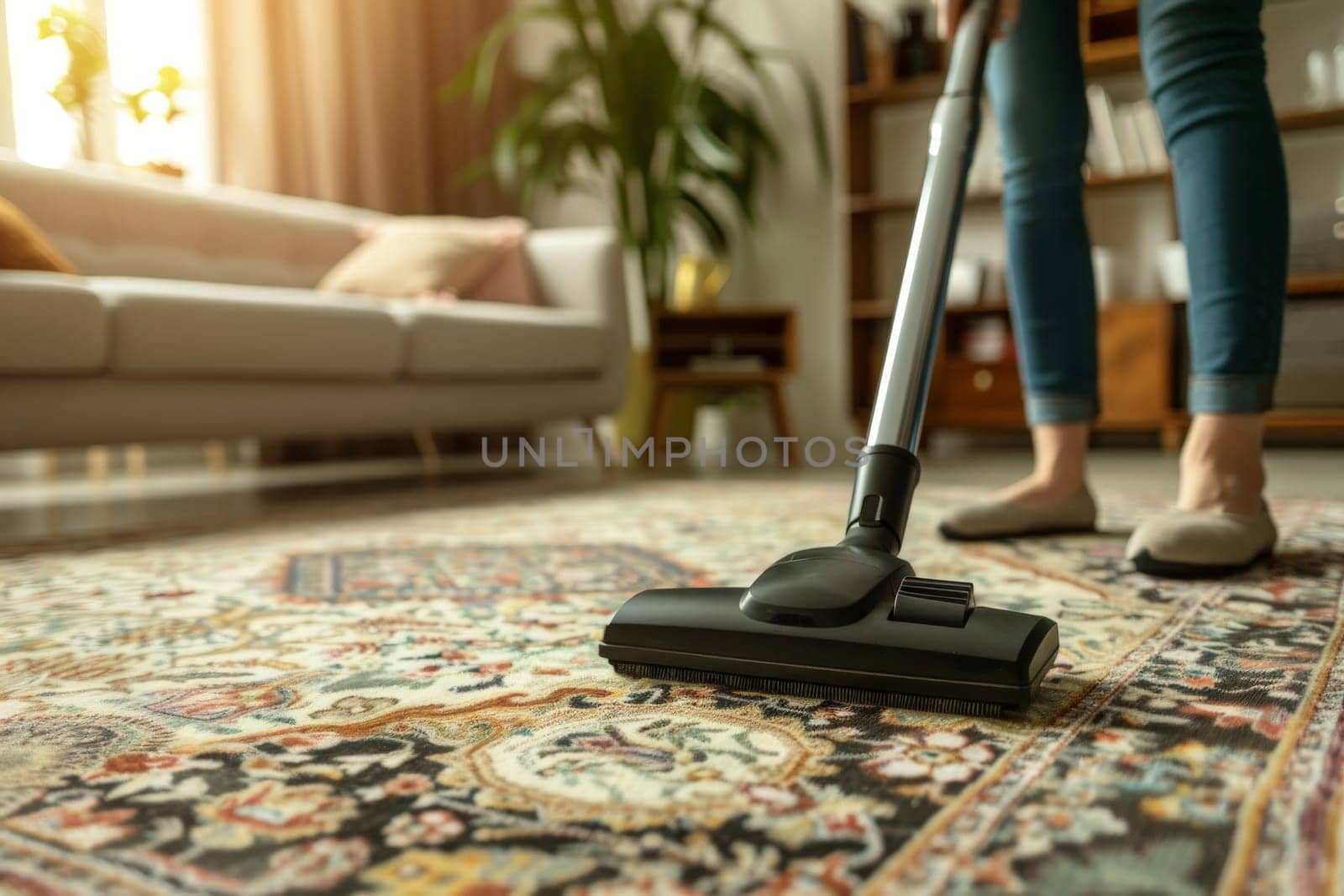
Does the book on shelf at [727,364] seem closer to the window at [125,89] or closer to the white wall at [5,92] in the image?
the window at [125,89]

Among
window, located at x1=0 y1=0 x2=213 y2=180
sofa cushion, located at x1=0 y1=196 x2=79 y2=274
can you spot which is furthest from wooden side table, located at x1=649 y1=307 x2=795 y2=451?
sofa cushion, located at x1=0 y1=196 x2=79 y2=274

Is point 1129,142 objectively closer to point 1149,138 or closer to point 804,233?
point 1149,138

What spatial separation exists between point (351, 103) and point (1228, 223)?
299 cm

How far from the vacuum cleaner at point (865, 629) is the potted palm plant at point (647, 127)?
2.45 metres

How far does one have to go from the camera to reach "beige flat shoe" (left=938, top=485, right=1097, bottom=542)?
120 cm

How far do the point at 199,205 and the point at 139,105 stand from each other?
1.86 feet

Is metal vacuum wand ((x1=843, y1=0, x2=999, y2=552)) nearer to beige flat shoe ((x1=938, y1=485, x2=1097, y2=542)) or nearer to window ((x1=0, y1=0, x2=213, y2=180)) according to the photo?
beige flat shoe ((x1=938, y1=485, x2=1097, y2=542))

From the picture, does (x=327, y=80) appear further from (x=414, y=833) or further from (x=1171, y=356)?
(x=414, y=833)

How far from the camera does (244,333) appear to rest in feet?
5.81

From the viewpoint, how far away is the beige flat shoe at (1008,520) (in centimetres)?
120

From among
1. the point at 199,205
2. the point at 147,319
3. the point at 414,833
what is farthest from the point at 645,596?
the point at 199,205

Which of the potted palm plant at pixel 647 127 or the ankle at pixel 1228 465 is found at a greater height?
the potted palm plant at pixel 647 127

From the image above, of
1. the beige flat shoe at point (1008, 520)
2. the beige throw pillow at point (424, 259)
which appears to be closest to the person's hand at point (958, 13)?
the beige flat shoe at point (1008, 520)

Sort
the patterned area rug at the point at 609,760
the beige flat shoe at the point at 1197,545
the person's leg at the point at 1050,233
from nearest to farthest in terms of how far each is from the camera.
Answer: the patterned area rug at the point at 609,760, the beige flat shoe at the point at 1197,545, the person's leg at the point at 1050,233
